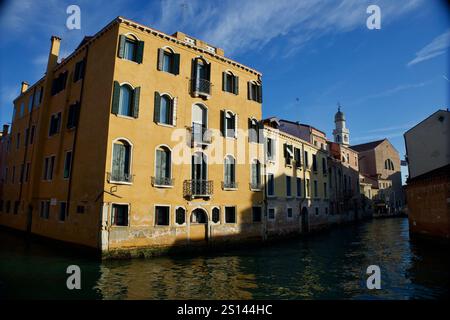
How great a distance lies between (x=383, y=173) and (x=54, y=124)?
5446 cm

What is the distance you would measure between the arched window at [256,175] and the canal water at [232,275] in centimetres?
487

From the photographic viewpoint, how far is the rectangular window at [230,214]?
1751 cm

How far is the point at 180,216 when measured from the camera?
15.4 metres

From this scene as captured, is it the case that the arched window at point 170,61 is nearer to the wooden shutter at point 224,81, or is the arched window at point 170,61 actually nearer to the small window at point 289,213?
the wooden shutter at point 224,81

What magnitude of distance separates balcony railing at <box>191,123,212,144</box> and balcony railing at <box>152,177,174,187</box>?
2.61 m

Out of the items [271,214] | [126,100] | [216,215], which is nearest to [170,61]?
[126,100]

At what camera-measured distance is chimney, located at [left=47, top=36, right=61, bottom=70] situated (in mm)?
20000

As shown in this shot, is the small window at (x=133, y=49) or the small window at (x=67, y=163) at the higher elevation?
the small window at (x=133, y=49)

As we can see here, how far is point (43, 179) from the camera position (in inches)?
727

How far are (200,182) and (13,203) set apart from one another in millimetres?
15886

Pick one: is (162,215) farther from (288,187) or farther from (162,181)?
(288,187)

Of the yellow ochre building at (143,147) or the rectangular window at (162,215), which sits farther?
the rectangular window at (162,215)

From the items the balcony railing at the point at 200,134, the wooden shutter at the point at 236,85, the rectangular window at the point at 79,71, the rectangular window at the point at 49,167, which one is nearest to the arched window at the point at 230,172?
the balcony railing at the point at 200,134

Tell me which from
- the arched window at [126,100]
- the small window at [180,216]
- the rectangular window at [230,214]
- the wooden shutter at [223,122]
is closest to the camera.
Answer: the arched window at [126,100]
